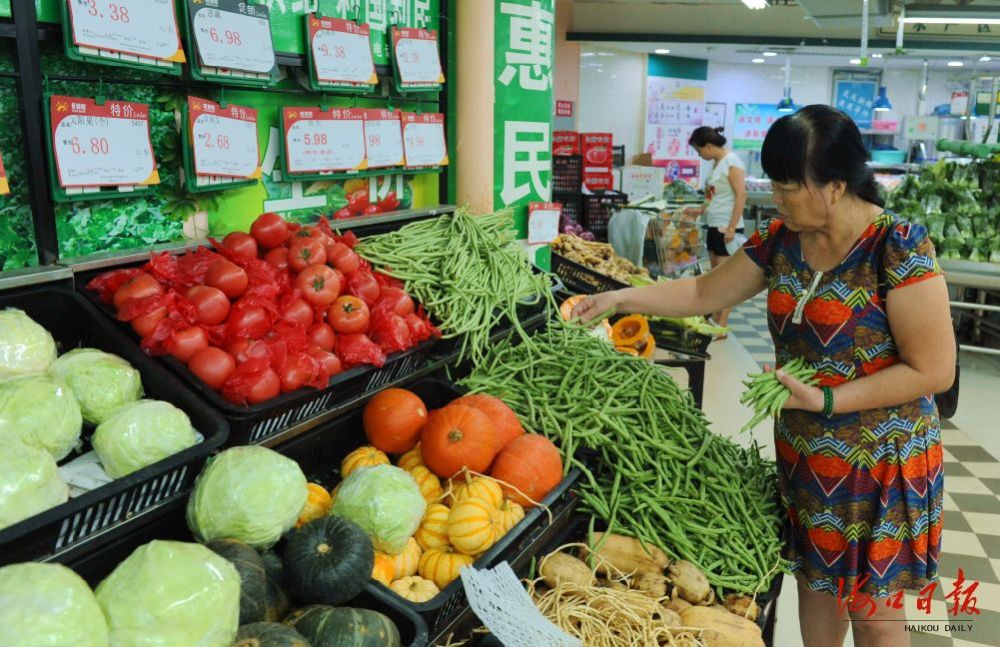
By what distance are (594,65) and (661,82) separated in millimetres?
2189

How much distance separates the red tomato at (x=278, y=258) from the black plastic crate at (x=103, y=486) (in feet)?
1.84

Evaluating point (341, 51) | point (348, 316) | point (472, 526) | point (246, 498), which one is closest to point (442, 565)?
point (472, 526)

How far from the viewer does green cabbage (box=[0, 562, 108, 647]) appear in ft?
3.40

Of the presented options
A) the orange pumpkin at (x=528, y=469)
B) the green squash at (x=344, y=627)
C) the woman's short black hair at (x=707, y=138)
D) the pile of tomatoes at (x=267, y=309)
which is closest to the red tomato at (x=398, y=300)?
the pile of tomatoes at (x=267, y=309)

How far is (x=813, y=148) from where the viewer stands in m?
2.08

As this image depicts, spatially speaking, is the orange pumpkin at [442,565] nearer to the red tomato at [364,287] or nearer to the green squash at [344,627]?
the green squash at [344,627]

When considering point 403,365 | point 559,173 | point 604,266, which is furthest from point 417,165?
point 559,173

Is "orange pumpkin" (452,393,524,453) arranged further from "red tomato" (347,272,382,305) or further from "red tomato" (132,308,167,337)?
"red tomato" (132,308,167,337)

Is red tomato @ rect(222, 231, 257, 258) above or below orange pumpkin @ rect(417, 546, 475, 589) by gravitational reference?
above

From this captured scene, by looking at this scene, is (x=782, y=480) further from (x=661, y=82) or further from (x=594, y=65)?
(x=661, y=82)

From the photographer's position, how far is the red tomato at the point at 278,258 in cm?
242

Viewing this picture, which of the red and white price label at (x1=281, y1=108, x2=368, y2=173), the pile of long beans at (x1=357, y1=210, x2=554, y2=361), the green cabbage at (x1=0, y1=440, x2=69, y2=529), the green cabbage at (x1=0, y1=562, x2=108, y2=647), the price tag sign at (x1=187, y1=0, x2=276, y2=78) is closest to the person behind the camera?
the green cabbage at (x1=0, y1=562, x2=108, y2=647)

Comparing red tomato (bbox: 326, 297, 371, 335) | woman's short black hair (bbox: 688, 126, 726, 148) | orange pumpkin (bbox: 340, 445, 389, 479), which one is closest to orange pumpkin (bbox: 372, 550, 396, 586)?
orange pumpkin (bbox: 340, 445, 389, 479)

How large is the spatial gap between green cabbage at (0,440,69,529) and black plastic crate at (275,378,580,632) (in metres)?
0.61
